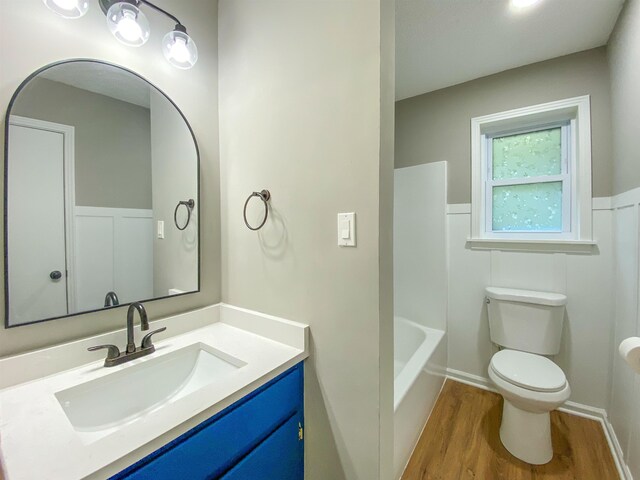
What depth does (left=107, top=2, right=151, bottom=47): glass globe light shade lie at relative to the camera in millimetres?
1000

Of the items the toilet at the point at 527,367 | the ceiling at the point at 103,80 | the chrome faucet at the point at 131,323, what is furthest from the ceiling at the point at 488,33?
the chrome faucet at the point at 131,323

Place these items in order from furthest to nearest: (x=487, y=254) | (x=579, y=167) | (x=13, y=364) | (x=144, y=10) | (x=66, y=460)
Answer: (x=487, y=254)
(x=579, y=167)
(x=144, y=10)
(x=13, y=364)
(x=66, y=460)

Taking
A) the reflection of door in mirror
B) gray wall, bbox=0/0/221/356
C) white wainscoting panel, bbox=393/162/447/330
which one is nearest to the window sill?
white wainscoting panel, bbox=393/162/447/330

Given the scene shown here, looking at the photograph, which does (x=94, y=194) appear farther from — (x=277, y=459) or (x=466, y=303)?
(x=466, y=303)

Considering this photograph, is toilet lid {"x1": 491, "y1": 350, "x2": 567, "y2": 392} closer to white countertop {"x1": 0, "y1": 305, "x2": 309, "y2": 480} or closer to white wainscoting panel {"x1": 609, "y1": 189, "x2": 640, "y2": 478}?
white wainscoting panel {"x1": 609, "y1": 189, "x2": 640, "y2": 478}

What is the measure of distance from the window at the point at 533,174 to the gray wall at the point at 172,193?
2.03 metres

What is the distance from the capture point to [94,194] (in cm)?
106

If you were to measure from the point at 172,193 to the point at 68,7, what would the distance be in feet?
2.29

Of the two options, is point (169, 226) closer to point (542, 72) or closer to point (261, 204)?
point (261, 204)

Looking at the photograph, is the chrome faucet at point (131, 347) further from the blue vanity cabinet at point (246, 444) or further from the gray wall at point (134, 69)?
the blue vanity cabinet at point (246, 444)

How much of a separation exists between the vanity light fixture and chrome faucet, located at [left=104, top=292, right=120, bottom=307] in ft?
3.30

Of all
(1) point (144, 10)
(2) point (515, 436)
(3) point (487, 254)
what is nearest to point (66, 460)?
(1) point (144, 10)

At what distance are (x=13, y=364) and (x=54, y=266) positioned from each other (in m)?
0.32

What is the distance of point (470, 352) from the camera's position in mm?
2174
